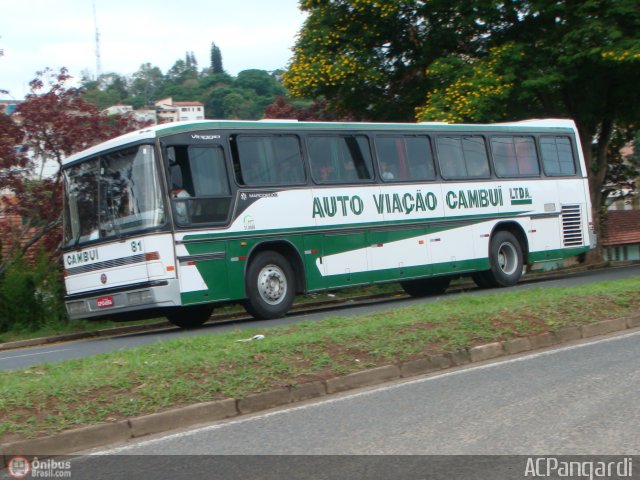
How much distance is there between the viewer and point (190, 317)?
58.4 ft

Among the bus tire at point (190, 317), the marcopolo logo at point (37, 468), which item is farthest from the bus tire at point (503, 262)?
the marcopolo logo at point (37, 468)

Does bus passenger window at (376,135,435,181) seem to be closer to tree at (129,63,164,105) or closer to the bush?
the bush

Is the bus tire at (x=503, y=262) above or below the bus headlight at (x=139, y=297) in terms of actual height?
below

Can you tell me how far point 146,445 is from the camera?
23.6 ft

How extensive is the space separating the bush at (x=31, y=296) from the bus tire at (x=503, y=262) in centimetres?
919

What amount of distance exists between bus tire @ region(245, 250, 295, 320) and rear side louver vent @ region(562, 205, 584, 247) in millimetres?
8311

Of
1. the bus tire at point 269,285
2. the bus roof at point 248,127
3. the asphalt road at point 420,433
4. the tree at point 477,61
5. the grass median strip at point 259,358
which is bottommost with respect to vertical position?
the asphalt road at point 420,433

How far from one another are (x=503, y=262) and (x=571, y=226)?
7.65ft

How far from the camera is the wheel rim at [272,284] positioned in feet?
54.1

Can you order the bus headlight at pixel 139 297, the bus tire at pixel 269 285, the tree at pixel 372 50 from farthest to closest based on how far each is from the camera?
1. the tree at pixel 372 50
2. the bus tire at pixel 269 285
3. the bus headlight at pixel 139 297

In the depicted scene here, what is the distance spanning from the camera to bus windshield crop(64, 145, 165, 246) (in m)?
15.3

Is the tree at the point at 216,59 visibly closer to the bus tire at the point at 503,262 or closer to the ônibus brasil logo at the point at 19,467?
the bus tire at the point at 503,262

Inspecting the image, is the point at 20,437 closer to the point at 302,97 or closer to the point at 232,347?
the point at 232,347

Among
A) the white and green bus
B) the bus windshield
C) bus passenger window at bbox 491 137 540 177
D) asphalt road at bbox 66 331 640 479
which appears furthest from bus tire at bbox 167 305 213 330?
asphalt road at bbox 66 331 640 479
